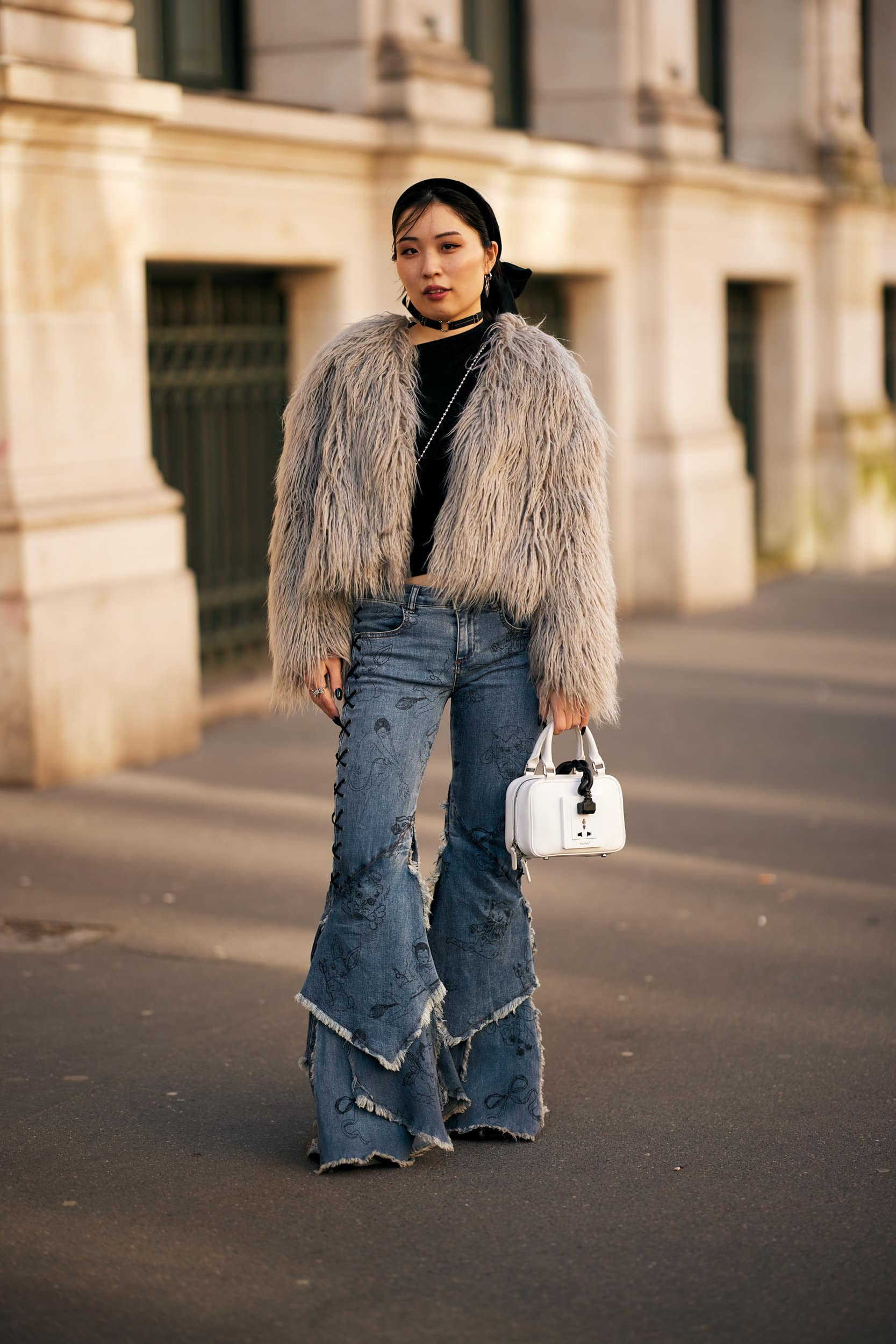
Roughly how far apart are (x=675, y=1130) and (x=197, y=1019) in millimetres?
1385

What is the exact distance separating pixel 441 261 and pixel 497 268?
213 mm

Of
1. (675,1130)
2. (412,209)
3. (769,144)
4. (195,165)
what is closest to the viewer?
(412,209)

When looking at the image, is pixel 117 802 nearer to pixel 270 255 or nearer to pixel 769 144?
pixel 270 255

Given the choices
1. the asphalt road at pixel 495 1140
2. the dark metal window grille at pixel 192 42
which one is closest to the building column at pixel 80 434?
the asphalt road at pixel 495 1140

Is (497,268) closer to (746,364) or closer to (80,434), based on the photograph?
(80,434)

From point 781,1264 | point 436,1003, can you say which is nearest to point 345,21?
point 436,1003

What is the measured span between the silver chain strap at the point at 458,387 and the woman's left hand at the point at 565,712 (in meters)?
0.56

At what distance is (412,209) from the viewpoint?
3.91m

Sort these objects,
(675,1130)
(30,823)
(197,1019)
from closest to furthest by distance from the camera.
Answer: (675,1130)
(197,1019)
(30,823)

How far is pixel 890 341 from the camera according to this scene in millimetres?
20547

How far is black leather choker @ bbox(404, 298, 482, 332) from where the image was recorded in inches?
157

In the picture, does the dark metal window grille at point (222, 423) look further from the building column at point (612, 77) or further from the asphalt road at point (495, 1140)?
the building column at point (612, 77)

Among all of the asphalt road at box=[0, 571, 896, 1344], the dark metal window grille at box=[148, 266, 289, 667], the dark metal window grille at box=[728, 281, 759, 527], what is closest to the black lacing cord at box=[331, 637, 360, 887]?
the asphalt road at box=[0, 571, 896, 1344]

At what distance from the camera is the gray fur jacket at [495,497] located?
3.86 m
